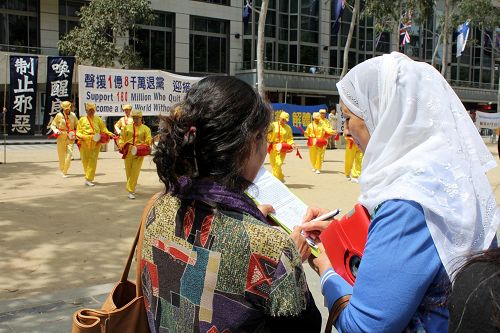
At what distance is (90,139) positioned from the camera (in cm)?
1055

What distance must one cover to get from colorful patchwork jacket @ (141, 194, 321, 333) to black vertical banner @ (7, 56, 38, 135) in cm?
1221

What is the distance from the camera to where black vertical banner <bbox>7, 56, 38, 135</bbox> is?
12.2 meters

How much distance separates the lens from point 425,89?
145 centimetres

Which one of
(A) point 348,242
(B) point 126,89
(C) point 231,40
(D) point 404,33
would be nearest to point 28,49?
(C) point 231,40

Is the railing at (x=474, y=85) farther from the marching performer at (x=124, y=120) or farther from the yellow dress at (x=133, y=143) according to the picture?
the yellow dress at (x=133, y=143)

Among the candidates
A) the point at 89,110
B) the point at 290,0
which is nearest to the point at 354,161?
the point at 89,110

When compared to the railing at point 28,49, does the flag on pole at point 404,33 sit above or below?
above

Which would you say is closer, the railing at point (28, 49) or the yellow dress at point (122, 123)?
the yellow dress at point (122, 123)

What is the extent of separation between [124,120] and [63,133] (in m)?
2.17

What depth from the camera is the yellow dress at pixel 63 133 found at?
37.8 feet

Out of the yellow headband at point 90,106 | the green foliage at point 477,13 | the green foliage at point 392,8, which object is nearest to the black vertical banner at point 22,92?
the yellow headband at point 90,106

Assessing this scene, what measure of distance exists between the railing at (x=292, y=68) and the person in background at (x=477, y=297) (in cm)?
2841

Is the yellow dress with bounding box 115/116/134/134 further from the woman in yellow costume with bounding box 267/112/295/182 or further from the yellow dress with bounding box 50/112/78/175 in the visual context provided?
the woman in yellow costume with bounding box 267/112/295/182

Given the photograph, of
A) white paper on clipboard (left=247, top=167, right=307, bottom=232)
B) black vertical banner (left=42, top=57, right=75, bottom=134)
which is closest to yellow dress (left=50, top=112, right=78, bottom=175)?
black vertical banner (left=42, top=57, right=75, bottom=134)
